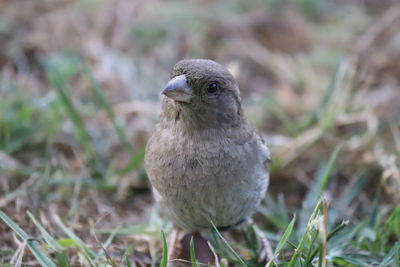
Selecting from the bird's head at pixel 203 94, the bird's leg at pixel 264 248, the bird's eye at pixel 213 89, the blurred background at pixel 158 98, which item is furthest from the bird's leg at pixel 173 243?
the bird's eye at pixel 213 89

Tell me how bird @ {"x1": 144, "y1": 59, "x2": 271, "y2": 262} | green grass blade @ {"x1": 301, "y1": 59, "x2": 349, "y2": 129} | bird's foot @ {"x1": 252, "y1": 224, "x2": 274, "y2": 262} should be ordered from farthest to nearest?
green grass blade @ {"x1": 301, "y1": 59, "x2": 349, "y2": 129}, bird's foot @ {"x1": 252, "y1": 224, "x2": 274, "y2": 262}, bird @ {"x1": 144, "y1": 59, "x2": 271, "y2": 262}

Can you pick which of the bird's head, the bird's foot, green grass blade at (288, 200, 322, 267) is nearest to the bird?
the bird's head

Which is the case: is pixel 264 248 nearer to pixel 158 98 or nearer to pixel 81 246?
pixel 81 246

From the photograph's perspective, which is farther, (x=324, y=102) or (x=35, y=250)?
(x=324, y=102)

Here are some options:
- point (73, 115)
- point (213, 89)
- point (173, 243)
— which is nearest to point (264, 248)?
point (173, 243)

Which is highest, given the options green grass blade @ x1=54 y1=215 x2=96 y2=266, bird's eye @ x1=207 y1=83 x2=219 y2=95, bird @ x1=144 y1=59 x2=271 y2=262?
bird's eye @ x1=207 y1=83 x2=219 y2=95

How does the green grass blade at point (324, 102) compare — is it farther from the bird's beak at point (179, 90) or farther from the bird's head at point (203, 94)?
the bird's beak at point (179, 90)

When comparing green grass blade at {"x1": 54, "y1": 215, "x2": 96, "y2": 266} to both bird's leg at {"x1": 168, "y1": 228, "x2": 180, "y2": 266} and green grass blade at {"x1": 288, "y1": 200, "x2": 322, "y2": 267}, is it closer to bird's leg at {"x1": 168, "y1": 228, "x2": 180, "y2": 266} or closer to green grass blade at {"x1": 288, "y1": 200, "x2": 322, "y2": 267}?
bird's leg at {"x1": 168, "y1": 228, "x2": 180, "y2": 266}

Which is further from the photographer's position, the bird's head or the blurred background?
the blurred background
